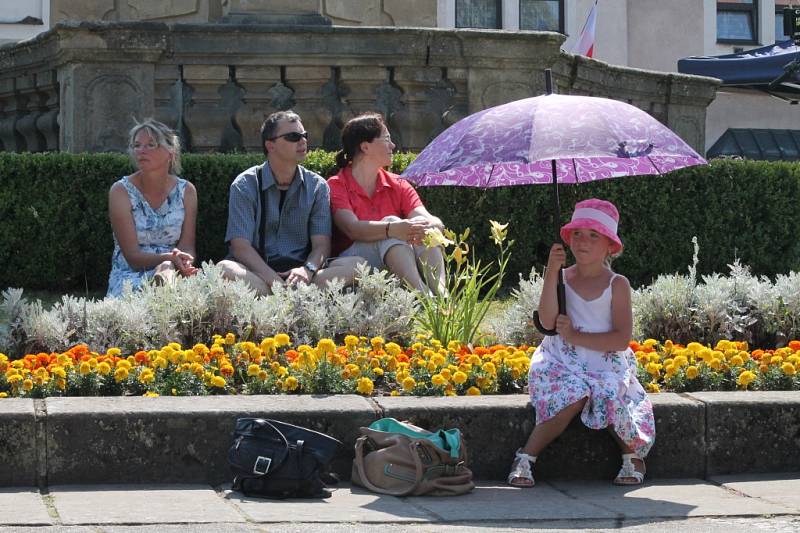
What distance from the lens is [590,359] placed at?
6.19m

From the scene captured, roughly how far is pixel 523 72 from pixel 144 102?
273 cm

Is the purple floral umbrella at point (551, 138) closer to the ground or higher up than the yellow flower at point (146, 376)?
higher up

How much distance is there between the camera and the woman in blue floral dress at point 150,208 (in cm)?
837

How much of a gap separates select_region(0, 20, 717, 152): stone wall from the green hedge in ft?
3.07

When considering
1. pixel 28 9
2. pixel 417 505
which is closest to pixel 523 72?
pixel 417 505

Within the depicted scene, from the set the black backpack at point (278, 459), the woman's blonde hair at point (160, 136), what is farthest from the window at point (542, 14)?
the black backpack at point (278, 459)

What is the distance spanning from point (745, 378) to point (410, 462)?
5.81 ft

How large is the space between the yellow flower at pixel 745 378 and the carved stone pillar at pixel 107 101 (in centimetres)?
506

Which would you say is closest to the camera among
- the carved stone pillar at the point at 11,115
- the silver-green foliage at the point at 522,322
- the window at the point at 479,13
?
the silver-green foliage at the point at 522,322

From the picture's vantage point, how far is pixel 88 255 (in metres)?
9.36

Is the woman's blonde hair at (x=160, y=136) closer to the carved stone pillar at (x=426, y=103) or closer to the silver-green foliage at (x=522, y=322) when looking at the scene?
the silver-green foliage at (x=522, y=322)

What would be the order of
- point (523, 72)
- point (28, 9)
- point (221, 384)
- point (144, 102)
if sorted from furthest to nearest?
point (28, 9)
point (523, 72)
point (144, 102)
point (221, 384)

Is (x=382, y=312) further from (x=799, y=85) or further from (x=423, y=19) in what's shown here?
(x=799, y=85)

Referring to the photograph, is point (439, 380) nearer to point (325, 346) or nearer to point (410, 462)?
point (325, 346)
